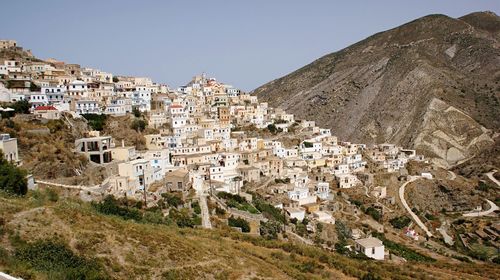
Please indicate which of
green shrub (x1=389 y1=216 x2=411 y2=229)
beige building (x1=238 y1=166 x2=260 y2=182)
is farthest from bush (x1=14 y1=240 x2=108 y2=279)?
green shrub (x1=389 y1=216 x2=411 y2=229)

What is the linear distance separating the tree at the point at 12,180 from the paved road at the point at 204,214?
32.1 feet

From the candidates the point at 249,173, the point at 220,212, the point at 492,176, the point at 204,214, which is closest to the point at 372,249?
the point at 220,212

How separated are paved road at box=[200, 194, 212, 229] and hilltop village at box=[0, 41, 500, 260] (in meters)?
0.07

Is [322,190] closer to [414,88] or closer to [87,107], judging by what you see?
[87,107]

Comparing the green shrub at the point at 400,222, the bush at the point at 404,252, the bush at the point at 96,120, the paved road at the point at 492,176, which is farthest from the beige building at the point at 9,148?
the paved road at the point at 492,176

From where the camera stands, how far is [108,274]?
38.2 feet

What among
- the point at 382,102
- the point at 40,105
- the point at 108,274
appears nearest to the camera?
the point at 108,274

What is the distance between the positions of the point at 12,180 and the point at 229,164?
21.3m

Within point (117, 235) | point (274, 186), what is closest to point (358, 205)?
point (274, 186)

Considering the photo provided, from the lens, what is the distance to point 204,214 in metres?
27.5

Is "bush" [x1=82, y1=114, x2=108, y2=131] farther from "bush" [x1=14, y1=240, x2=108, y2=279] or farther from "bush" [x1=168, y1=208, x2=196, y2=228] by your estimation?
"bush" [x1=14, y1=240, x2=108, y2=279]

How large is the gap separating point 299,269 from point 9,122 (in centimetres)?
2334

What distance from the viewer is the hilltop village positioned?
2972 centimetres

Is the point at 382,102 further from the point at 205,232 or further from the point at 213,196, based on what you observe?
the point at 205,232
